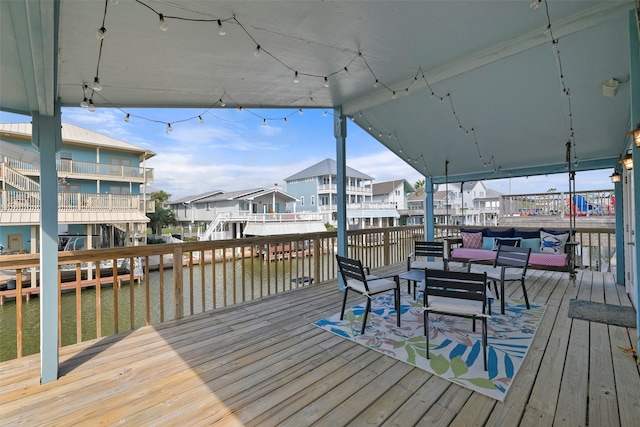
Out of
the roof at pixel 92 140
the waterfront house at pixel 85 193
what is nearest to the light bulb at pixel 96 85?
the waterfront house at pixel 85 193

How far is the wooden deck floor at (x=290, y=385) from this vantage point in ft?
5.80

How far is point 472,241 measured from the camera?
21.8 feet

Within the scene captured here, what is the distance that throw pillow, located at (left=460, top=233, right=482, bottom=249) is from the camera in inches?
260

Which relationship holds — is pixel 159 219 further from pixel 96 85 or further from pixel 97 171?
pixel 96 85

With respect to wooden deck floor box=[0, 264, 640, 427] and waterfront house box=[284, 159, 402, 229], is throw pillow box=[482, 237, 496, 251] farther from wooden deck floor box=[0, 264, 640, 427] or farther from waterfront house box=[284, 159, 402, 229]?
waterfront house box=[284, 159, 402, 229]

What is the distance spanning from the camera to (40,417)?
1793 mm

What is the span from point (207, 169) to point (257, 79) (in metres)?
19.8

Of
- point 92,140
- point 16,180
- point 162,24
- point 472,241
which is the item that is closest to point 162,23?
point 162,24

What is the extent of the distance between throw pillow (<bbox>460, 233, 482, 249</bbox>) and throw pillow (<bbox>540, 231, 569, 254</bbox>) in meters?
1.15

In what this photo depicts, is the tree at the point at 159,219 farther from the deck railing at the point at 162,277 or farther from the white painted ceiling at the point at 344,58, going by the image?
the white painted ceiling at the point at 344,58

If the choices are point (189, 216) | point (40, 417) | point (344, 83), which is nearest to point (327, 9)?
point (344, 83)

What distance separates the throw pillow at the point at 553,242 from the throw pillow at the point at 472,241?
1147 millimetres

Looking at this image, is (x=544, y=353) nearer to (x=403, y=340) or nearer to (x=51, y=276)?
(x=403, y=340)

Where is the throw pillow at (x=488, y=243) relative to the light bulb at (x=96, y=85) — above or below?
below
